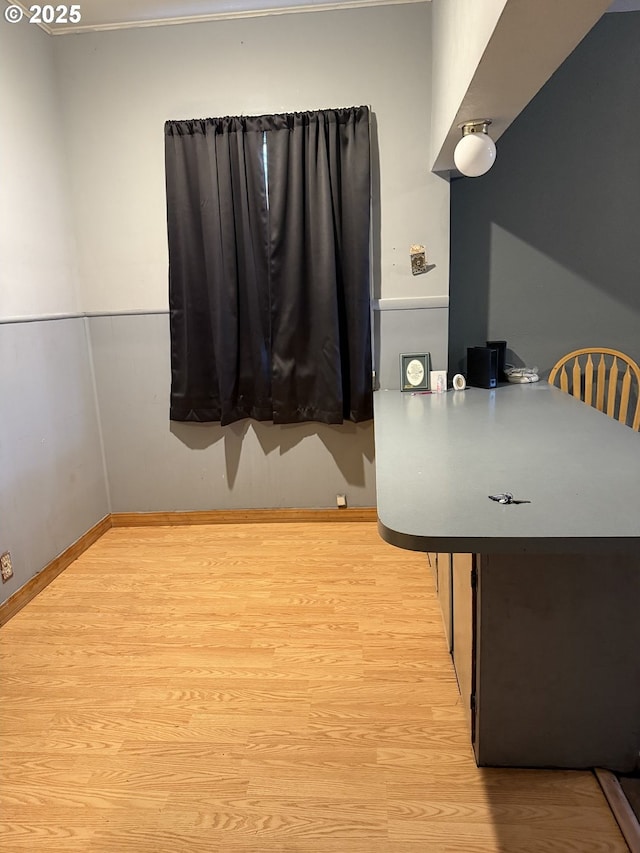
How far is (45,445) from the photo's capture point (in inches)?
108

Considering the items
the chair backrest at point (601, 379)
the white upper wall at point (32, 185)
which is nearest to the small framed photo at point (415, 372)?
the chair backrest at point (601, 379)

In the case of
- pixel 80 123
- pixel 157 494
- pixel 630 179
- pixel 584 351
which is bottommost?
pixel 157 494

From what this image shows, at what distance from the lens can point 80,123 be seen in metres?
2.94

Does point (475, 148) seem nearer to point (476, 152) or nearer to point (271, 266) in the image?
point (476, 152)

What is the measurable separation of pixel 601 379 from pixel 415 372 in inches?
40.6

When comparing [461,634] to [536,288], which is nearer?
[461,634]

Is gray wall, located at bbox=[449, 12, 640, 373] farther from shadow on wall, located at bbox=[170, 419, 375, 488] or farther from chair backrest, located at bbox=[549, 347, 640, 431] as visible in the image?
shadow on wall, located at bbox=[170, 419, 375, 488]

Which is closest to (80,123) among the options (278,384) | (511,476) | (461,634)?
(278,384)

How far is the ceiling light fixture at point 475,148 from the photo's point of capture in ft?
6.21

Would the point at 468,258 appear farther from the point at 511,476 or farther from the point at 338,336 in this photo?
the point at 511,476

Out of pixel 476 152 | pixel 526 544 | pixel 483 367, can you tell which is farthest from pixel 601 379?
pixel 526 544

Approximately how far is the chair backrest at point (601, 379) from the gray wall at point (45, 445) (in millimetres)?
2594

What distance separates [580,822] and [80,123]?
3619 mm

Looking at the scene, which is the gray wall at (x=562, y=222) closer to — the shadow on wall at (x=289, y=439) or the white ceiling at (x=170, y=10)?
the shadow on wall at (x=289, y=439)
